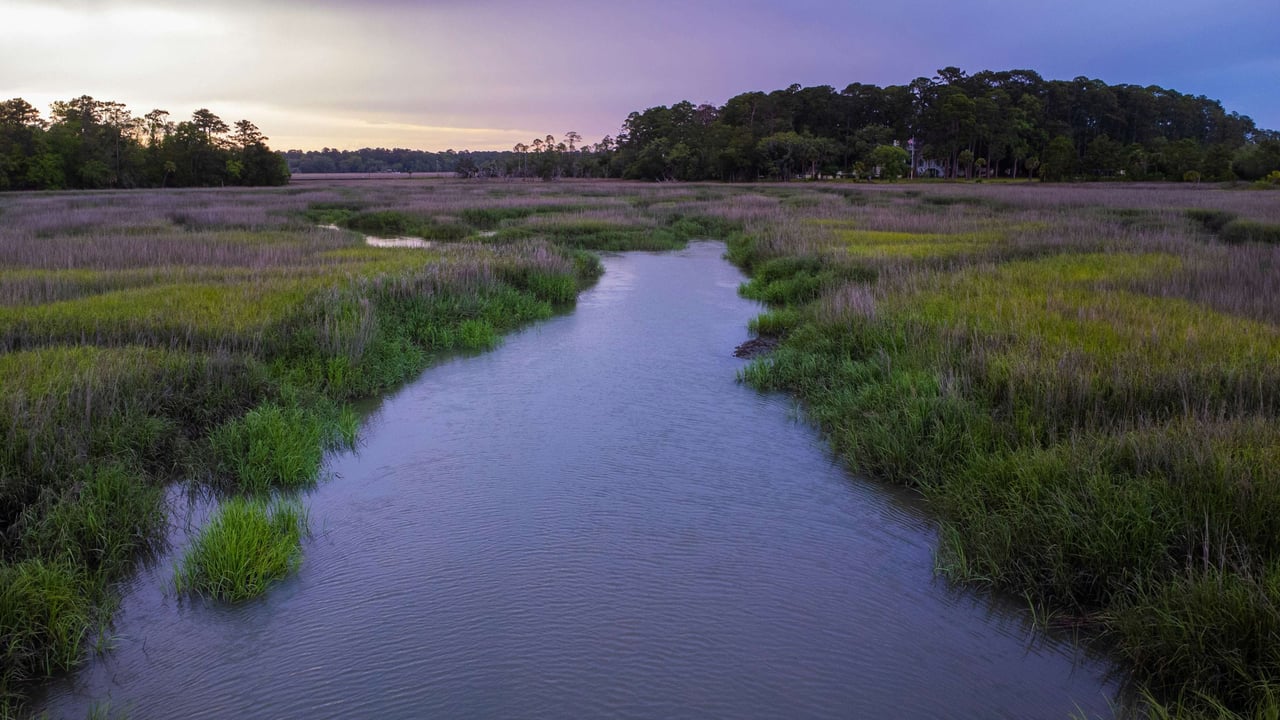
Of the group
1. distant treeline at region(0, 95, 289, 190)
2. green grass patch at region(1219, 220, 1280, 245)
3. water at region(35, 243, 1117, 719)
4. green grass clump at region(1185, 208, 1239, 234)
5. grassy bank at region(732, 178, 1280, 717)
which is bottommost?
water at region(35, 243, 1117, 719)

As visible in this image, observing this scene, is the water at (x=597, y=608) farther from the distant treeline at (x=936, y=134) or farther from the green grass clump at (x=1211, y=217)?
A: the distant treeline at (x=936, y=134)

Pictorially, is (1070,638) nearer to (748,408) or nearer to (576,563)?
(576,563)

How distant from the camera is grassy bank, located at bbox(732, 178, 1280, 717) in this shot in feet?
11.9

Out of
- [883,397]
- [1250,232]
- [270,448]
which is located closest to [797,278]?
[883,397]

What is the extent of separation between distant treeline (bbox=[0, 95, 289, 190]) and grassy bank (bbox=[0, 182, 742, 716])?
53597mm

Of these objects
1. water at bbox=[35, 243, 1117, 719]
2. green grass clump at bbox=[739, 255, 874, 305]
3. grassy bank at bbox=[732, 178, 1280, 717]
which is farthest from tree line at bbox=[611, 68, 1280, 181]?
water at bbox=[35, 243, 1117, 719]

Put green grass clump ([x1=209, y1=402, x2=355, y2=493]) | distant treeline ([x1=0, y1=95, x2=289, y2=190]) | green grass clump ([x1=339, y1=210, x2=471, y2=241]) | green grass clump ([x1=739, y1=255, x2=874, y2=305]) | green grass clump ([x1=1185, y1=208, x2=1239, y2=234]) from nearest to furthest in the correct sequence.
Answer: green grass clump ([x1=209, y1=402, x2=355, y2=493])
green grass clump ([x1=739, y1=255, x2=874, y2=305])
green grass clump ([x1=1185, y1=208, x2=1239, y2=234])
green grass clump ([x1=339, y1=210, x2=471, y2=241])
distant treeline ([x1=0, y1=95, x2=289, y2=190])

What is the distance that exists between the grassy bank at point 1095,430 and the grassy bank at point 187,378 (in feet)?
15.2

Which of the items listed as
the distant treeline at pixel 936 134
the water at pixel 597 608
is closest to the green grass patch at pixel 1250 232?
the water at pixel 597 608

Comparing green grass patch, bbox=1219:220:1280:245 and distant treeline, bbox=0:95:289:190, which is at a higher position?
distant treeline, bbox=0:95:289:190

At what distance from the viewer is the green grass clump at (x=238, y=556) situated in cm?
446

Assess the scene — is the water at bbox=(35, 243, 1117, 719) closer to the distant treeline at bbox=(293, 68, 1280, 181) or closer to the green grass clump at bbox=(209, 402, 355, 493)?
the green grass clump at bbox=(209, 402, 355, 493)

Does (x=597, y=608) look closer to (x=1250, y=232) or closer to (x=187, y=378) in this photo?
(x=187, y=378)

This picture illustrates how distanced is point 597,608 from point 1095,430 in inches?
156
